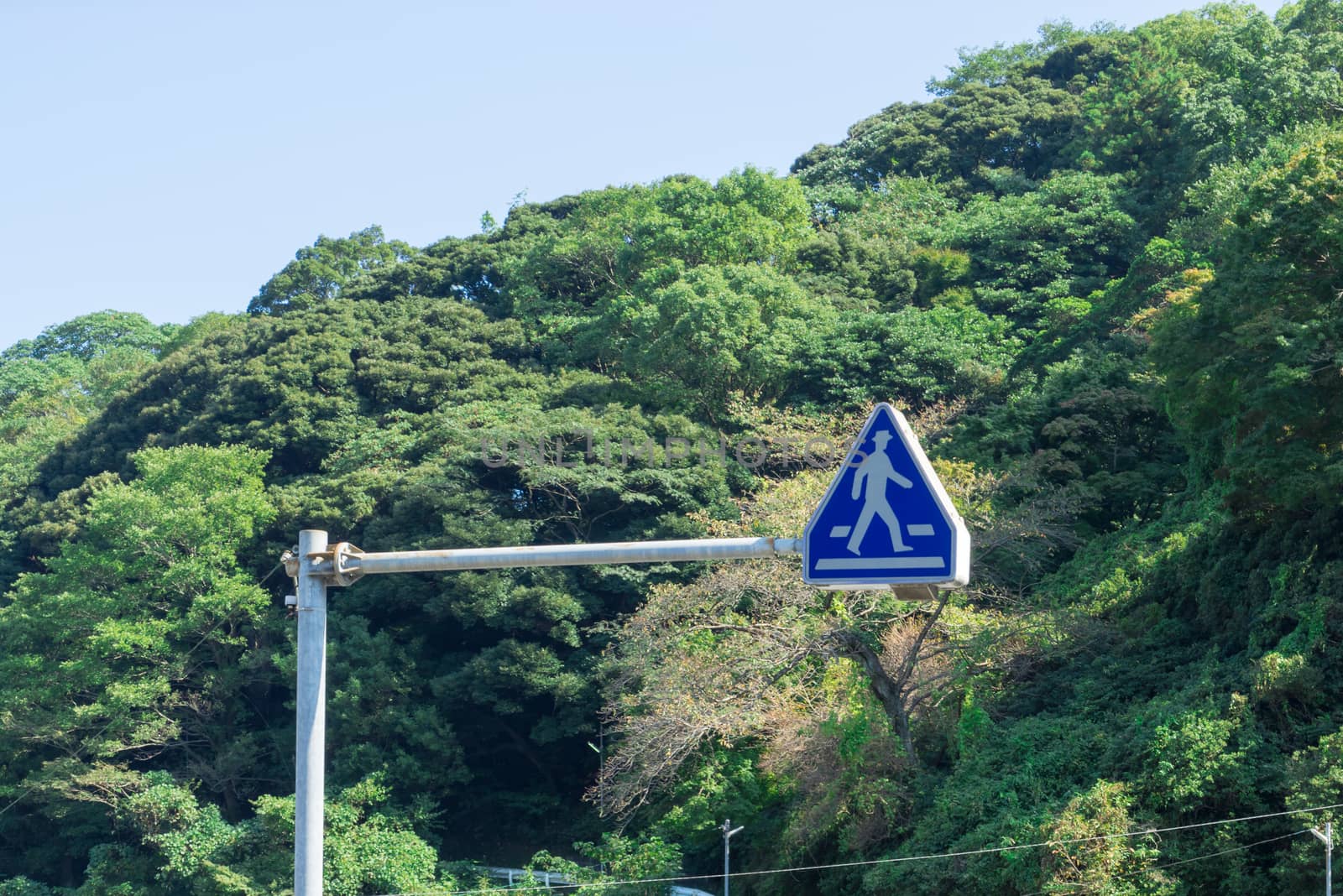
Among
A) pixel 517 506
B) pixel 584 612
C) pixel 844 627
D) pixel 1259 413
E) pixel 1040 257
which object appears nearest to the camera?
pixel 1259 413

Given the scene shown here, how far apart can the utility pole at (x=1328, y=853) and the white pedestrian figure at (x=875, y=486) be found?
12.1 m

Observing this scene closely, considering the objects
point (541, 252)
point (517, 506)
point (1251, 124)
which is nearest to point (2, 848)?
point (517, 506)

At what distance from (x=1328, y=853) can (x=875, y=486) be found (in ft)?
40.6

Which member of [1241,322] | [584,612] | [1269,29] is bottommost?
[584,612]

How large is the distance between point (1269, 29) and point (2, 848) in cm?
3674

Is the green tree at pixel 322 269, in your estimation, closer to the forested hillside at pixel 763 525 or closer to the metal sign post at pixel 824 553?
the forested hillside at pixel 763 525

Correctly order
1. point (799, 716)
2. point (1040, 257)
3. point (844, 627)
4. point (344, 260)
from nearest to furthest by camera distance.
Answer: point (844, 627) < point (799, 716) < point (1040, 257) < point (344, 260)

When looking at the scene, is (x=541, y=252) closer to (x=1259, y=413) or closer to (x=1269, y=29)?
(x=1269, y=29)

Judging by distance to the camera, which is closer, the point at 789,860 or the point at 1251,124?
Result: the point at 789,860

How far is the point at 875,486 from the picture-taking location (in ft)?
12.8

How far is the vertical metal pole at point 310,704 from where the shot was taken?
451 centimetres

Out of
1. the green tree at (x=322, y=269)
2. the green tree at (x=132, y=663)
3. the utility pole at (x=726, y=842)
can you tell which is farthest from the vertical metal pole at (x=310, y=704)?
the green tree at (x=322, y=269)

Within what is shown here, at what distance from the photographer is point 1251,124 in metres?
32.3

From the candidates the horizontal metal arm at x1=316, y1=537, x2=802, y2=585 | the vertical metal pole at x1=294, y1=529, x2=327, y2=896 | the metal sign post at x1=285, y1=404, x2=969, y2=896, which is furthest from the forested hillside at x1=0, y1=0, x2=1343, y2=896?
the vertical metal pole at x1=294, y1=529, x2=327, y2=896
